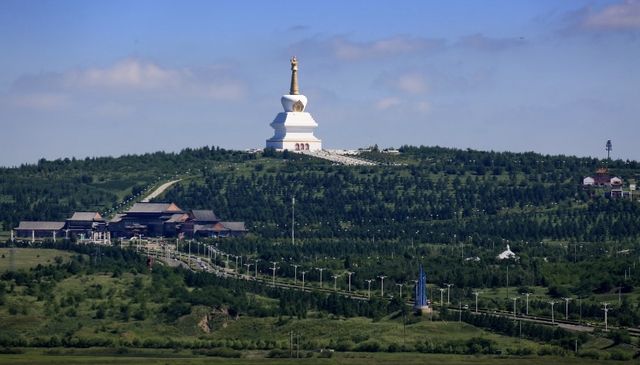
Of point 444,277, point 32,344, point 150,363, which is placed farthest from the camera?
point 444,277

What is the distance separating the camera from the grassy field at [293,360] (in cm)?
12762

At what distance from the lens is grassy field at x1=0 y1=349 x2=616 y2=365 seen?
12762cm

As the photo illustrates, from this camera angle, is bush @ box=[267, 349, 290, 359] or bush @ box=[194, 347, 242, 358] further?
bush @ box=[194, 347, 242, 358]

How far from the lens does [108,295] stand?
501 ft

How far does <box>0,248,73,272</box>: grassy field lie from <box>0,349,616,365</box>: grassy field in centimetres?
3296

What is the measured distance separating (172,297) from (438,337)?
76.9 feet

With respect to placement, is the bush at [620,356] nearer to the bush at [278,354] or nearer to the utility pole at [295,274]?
the bush at [278,354]

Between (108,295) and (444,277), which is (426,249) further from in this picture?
(108,295)

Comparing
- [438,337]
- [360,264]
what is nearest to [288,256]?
[360,264]

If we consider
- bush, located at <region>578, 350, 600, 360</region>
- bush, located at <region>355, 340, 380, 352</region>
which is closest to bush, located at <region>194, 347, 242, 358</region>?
bush, located at <region>355, 340, 380, 352</region>

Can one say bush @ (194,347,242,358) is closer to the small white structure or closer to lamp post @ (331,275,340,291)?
lamp post @ (331,275,340,291)

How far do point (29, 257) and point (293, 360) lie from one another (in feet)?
156

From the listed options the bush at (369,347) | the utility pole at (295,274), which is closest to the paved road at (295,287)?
the utility pole at (295,274)

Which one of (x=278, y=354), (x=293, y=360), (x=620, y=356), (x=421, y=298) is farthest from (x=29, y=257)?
(x=620, y=356)
